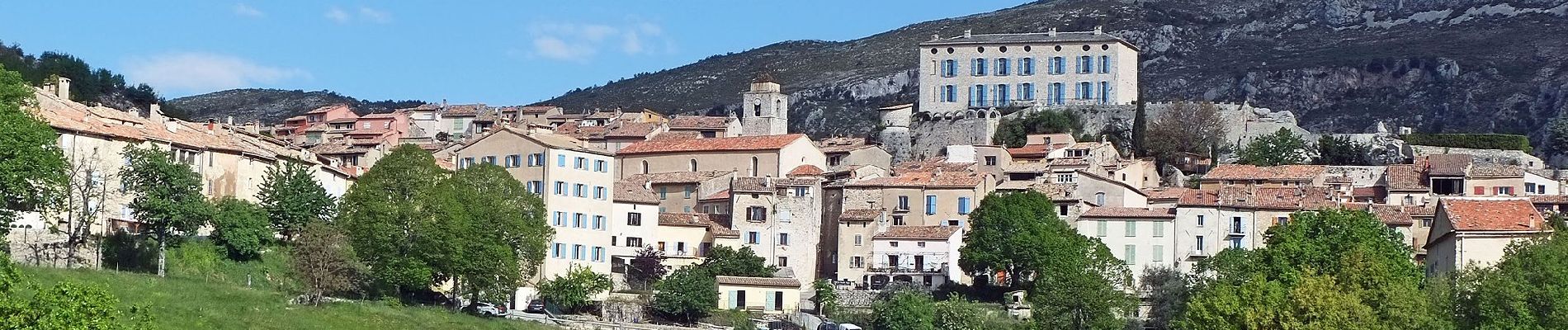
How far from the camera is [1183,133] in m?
110

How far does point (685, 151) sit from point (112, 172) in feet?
97.6

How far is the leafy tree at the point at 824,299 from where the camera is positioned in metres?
83.9

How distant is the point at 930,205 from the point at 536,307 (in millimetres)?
18098

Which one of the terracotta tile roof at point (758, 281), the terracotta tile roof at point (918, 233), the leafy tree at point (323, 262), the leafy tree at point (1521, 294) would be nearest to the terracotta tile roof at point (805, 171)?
the terracotta tile roof at point (918, 233)

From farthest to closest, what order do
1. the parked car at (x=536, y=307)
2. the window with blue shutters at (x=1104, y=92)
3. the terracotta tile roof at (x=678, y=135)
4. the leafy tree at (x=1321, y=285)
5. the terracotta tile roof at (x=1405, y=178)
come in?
1. the window with blue shutters at (x=1104, y=92)
2. the terracotta tile roof at (x=678, y=135)
3. the terracotta tile roof at (x=1405, y=178)
4. the parked car at (x=536, y=307)
5. the leafy tree at (x=1321, y=285)

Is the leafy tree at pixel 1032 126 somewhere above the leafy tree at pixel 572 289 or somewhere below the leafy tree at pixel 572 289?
above

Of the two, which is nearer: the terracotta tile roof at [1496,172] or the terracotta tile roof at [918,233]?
the terracotta tile roof at [918,233]

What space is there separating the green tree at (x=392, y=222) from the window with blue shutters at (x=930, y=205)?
22202 mm

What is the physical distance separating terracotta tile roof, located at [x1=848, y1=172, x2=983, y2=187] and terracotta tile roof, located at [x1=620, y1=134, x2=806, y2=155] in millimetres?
6841

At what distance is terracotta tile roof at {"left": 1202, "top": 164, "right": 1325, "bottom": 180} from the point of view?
96750 millimetres

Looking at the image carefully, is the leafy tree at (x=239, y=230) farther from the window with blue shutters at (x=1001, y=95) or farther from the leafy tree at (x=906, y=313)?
the window with blue shutters at (x=1001, y=95)

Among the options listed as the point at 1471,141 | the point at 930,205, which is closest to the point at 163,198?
the point at 930,205

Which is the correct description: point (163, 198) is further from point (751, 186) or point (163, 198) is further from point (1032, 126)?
point (1032, 126)

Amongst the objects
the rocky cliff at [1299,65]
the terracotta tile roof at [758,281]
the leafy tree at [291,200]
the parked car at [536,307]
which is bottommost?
the parked car at [536,307]
